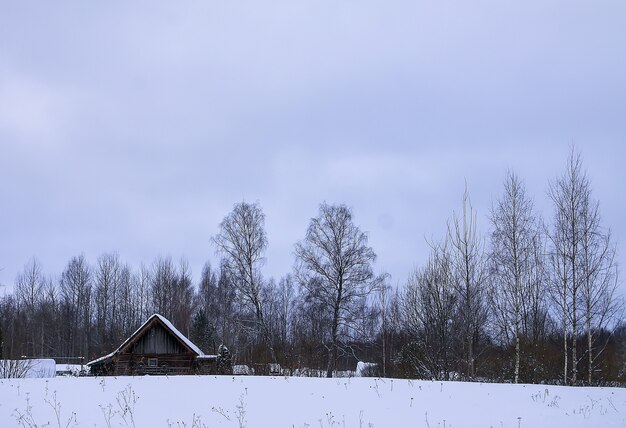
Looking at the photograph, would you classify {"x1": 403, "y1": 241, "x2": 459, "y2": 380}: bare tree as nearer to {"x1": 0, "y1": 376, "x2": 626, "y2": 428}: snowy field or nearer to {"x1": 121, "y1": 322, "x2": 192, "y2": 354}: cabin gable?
{"x1": 0, "y1": 376, "x2": 626, "y2": 428}: snowy field

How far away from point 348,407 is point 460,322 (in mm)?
11749

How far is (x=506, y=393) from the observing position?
13352 millimetres

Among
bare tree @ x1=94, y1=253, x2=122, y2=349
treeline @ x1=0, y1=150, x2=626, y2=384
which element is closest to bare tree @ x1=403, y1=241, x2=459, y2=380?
treeline @ x1=0, y1=150, x2=626, y2=384

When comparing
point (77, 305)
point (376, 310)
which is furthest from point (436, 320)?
point (77, 305)

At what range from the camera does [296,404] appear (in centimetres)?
1161

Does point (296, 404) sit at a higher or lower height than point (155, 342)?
higher

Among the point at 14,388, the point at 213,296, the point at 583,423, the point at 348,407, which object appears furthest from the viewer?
the point at 213,296

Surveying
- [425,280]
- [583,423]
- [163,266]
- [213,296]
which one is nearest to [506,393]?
[583,423]

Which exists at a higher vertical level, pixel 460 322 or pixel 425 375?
pixel 460 322

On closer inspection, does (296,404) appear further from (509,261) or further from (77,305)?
(77,305)

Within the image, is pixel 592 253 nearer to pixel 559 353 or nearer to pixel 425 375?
pixel 559 353

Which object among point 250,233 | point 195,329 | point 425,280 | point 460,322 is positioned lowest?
point 195,329

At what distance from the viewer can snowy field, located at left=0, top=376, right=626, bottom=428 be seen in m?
10.2

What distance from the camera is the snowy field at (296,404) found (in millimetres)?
10234
